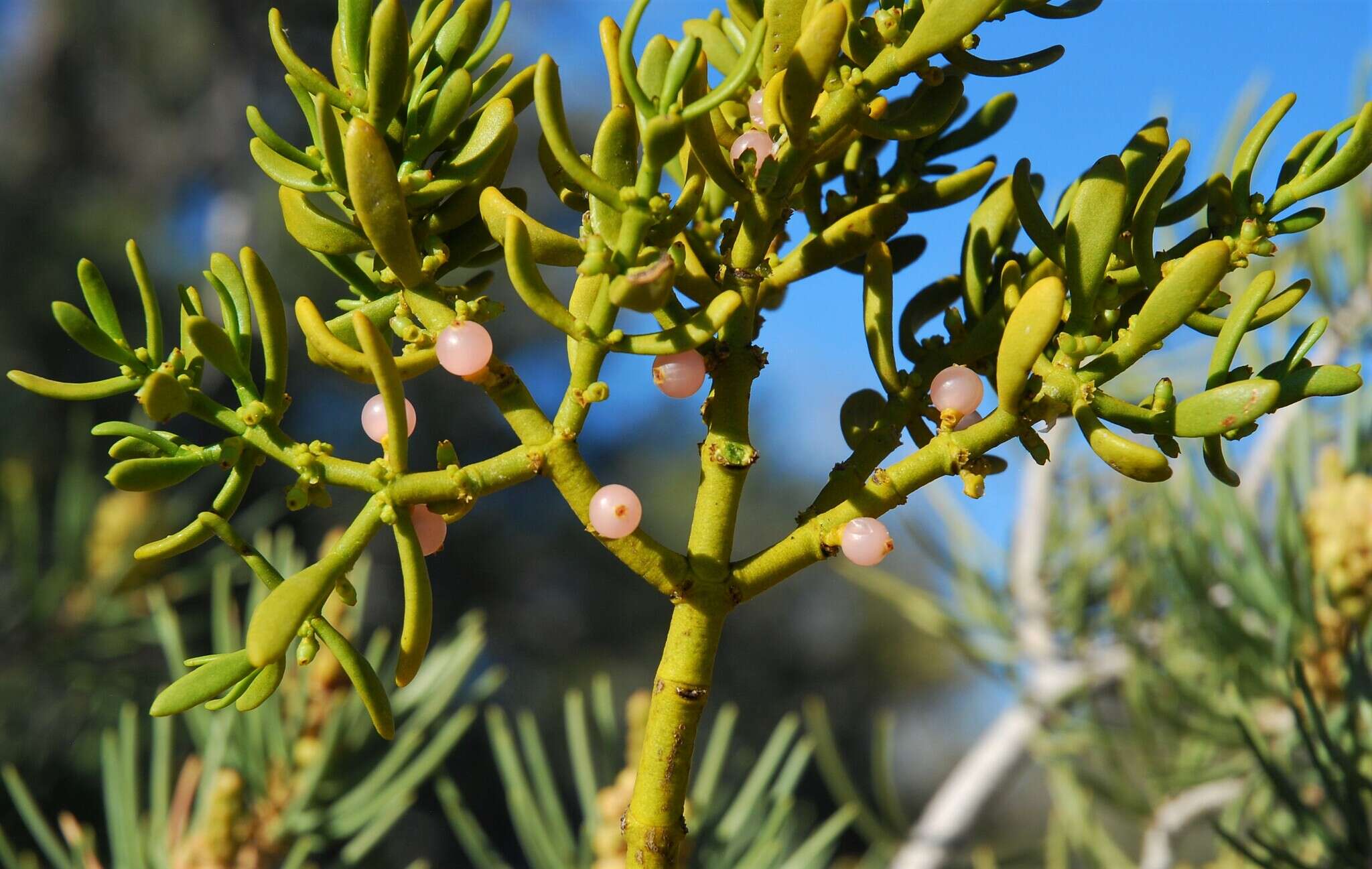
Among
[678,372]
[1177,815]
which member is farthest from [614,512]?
[1177,815]

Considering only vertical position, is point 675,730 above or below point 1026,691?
below

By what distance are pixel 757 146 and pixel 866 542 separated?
0.28 ft

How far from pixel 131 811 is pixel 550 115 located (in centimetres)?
36

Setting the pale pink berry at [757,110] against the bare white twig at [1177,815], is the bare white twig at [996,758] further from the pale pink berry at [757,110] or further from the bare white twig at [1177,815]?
the pale pink berry at [757,110]

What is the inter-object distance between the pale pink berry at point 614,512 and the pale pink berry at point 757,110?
3.6 inches

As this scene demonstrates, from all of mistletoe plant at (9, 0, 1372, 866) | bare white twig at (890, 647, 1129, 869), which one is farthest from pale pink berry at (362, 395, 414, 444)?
bare white twig at (890, 647, 1129, 869)

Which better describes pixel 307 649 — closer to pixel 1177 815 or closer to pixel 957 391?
pixel 957 391

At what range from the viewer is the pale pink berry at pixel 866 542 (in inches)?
8.4

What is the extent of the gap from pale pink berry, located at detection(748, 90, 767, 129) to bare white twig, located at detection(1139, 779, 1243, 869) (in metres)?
0.49

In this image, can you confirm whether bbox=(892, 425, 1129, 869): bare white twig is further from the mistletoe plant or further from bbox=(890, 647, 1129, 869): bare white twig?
the mistletoe plant

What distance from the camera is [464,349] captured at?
8.2 inches

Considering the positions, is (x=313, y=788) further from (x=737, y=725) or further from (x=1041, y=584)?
(x=737, y=725)

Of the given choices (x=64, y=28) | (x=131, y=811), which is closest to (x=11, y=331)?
(x=64, y=28)

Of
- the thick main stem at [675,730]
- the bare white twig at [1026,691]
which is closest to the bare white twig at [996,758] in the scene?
the bare white twig at [1026,691]
